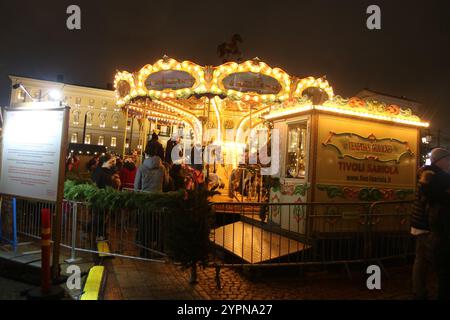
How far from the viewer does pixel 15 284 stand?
564 cm

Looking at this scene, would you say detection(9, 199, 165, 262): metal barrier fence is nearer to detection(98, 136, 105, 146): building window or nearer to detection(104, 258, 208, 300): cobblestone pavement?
detection(104, 258, 208, 300): cobblestone pavement

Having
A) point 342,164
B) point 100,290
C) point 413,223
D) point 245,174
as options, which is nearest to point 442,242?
point 413,223

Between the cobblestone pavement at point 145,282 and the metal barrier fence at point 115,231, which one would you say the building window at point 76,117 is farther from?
the cobblestone pavement at point 145,282

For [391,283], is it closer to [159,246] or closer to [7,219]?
[159,246]

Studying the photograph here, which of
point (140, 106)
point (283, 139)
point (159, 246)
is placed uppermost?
point (140, 106)

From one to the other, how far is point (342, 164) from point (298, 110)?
1545 millimetres

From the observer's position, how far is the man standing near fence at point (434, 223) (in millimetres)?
4598

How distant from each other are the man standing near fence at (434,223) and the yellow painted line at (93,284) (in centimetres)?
440

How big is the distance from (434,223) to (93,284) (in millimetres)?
4728

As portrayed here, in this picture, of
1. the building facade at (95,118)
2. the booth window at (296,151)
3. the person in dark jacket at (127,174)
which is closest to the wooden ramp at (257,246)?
the booth window at (296,151)

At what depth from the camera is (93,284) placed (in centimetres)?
518

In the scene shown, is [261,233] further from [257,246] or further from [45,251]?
[45,251]

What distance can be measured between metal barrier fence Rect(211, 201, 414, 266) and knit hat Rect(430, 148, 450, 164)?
1.78 meters

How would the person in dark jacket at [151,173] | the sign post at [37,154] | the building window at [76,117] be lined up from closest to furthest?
1. the sign post at [37,154]
2. the person in dark jacket at [151,173]
3. the building window at [76,117]
